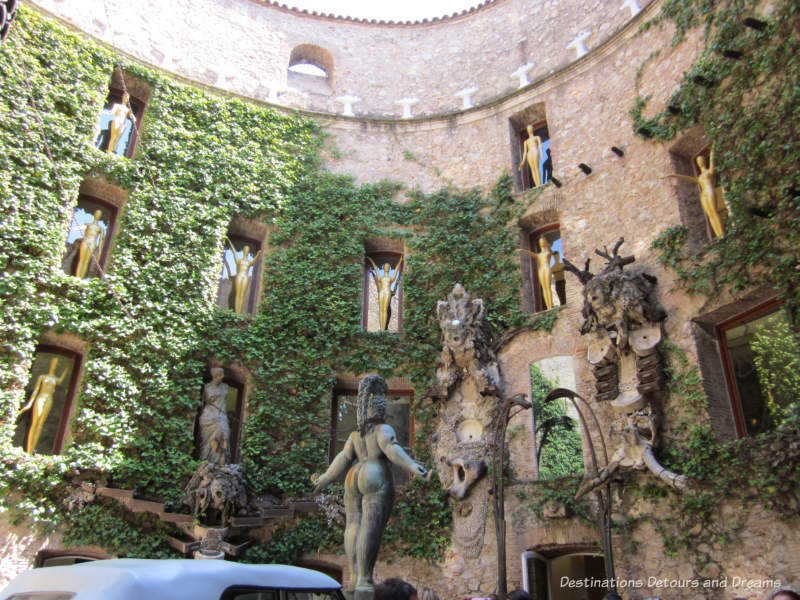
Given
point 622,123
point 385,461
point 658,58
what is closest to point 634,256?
point 622,123

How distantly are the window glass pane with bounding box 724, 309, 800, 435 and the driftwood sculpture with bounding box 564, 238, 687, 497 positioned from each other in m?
1.10

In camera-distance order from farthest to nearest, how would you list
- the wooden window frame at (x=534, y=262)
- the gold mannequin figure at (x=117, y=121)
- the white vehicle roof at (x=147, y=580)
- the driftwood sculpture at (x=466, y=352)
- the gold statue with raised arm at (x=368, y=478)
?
the gold mannequin figure at (x=117, y=121) < the wooden window frame at (x=534, y=262) < the driftwood sculpture at (x=466, y=352) < the gold statue with raised arm at (x=368, y=478) < the white vehicle roof at (x=147, y=580)

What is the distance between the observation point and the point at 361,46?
17594 millimetres

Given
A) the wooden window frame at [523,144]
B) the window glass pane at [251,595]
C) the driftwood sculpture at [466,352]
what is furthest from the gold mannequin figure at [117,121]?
the window glass pane at [251,595]

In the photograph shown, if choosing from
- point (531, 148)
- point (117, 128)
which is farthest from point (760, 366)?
point (117, 128)

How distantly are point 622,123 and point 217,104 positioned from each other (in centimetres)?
868

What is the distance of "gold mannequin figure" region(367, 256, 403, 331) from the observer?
44.7ft

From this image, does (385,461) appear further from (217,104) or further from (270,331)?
(217,104)

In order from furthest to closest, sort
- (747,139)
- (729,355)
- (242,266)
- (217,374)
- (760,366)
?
(242,266) → (217,374) → (729,355) → (747,139) → (760,366)

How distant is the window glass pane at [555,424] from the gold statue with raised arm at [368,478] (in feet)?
16.7

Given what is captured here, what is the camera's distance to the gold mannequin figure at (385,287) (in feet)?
44.7

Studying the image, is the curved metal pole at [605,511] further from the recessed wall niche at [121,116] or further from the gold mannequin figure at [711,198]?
the recessed wall niche at [121,116]

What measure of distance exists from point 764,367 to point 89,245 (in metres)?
11.6

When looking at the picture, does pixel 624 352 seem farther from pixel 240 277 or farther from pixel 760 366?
pixel 240 277
